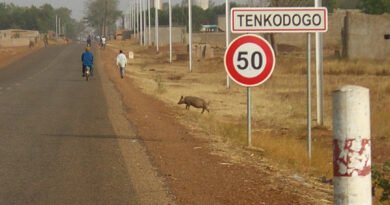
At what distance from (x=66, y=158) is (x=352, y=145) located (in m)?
7.83

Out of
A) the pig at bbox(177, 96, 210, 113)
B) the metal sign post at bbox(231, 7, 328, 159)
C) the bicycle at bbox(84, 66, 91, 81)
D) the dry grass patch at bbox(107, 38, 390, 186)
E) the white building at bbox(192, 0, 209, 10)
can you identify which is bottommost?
the dry grass patch at bbox(107, 38, 390, 186)

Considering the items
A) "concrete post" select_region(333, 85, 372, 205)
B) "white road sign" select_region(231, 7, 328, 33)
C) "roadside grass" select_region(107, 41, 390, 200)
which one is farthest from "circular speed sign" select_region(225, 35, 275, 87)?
"concrete post" select_region(333, 85, 372, 205)

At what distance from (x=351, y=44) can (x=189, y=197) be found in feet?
152

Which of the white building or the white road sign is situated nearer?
the white road sign

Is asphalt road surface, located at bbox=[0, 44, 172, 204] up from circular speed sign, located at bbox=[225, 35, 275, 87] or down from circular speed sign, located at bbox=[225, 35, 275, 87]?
down

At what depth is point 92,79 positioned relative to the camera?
38.4m

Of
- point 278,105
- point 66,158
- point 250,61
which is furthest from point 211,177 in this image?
point 278,105

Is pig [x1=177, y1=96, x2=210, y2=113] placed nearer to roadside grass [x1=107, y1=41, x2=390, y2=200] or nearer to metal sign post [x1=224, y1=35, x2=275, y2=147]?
roadside grass [x1=107, y1=41, x2=390, y2=200]

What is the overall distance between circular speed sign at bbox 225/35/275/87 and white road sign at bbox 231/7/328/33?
0.31 metres

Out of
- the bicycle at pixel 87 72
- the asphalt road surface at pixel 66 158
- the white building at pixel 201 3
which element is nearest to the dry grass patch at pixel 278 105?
the asphalt road surface at pixel 66 158

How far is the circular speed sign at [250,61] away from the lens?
1220 cm

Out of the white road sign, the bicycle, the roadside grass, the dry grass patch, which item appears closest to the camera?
the white road sign

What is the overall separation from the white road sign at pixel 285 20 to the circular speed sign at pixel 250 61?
31 centimetres

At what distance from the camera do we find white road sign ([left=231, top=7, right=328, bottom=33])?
1241 cm
